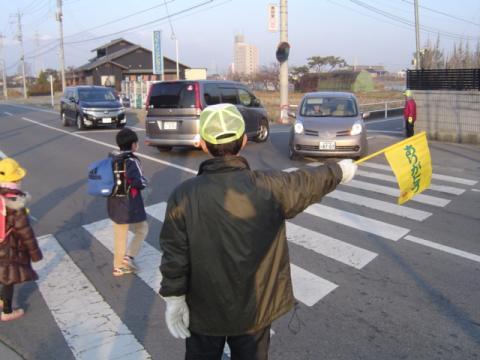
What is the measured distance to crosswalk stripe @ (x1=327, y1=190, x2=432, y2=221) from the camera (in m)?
6.84

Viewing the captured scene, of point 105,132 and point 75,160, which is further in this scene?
point 105,132

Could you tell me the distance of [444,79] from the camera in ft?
46.9

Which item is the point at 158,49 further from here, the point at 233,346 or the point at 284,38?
the point at 233,346

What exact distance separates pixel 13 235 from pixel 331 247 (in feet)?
11.3

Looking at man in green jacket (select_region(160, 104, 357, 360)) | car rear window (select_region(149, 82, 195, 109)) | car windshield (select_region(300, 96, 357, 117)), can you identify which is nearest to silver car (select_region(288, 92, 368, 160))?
car windshield (select_region(300, 96, 357, 117))

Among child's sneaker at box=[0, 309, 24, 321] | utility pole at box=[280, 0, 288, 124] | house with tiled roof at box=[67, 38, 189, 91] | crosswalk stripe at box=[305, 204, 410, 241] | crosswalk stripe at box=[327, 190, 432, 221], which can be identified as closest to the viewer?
child's sneaker at box=[0, 309, 24, 321]

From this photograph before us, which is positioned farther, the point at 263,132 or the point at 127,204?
the point at 263,132

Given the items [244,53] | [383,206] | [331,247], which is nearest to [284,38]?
[383,206]

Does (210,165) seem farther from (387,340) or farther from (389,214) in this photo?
(389,214)

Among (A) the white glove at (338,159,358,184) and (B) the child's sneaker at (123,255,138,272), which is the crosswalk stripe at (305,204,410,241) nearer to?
(B) the child's sneaker at (123,255,138,272)

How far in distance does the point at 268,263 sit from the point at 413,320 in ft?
6.85

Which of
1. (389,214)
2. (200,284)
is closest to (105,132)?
(389,214)

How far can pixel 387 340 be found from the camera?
3508mm

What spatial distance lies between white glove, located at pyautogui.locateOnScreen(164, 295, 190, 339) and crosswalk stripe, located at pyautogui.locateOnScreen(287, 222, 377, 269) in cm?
304
